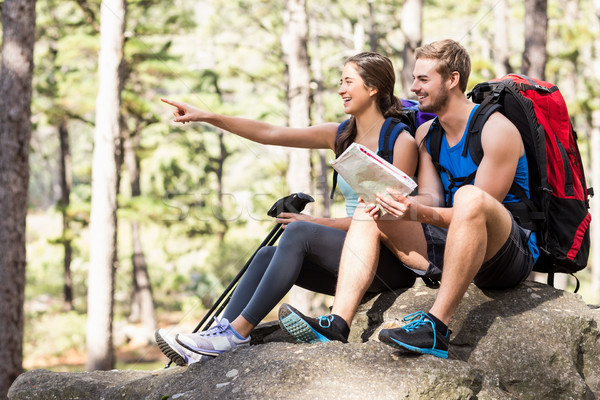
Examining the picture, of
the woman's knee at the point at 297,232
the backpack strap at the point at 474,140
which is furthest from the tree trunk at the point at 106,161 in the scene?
the backpack strap at the point at 474,140

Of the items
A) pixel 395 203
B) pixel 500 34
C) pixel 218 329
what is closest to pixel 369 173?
pixel 395 203

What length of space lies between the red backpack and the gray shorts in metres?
0.13

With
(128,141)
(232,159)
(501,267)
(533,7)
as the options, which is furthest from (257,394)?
(232,159)

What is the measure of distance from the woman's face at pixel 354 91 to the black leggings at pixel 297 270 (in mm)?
713

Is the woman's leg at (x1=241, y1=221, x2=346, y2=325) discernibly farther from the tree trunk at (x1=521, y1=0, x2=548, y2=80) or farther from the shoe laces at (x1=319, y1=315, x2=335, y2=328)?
the tree trunk at (x1=521, y1=0, x2=548, y2=80)

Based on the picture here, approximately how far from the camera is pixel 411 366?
250 centimetres

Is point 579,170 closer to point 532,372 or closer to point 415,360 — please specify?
point 532,372

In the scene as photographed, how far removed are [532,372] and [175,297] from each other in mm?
19659

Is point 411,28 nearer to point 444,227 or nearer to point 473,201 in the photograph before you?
point 444,227

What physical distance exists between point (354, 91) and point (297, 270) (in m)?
1.04

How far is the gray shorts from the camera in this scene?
9.05 ft

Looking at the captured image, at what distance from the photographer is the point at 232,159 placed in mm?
28844

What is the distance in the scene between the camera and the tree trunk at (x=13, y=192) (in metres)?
6.36

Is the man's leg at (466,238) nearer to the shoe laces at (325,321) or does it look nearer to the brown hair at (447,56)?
the shoe laces at (325,321)
